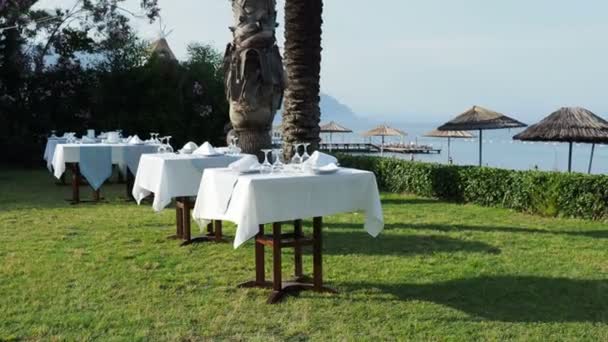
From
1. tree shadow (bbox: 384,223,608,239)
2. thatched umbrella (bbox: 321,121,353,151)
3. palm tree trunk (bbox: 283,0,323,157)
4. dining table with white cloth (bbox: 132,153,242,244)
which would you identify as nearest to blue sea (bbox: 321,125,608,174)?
tree shadow (bbox: 384,223,608,239)

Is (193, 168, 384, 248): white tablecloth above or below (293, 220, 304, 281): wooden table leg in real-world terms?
above

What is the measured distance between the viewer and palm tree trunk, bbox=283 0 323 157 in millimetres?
Result: 9992

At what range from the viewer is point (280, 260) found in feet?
16.3

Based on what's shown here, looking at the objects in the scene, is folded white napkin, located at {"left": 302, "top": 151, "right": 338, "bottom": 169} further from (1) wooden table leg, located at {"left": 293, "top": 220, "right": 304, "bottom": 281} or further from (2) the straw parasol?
(2) the straw parasol

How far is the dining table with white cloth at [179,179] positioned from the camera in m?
6.81

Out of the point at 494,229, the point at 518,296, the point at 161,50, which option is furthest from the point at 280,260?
the point at 161,50

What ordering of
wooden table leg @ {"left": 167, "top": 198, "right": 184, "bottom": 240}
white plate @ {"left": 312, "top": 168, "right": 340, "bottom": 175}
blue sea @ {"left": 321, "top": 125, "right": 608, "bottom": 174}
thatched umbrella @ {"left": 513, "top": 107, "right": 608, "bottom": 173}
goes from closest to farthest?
1. white plate @ {"left": 312, "top": 168, "right": 340, "bottom": 175}
2. wooden table leg @ {"left": 167, "top": 198, "right": 184, "bottom": 240}
3. thatched umbrella @ {"left": 513, "top": 107, "right": 608, "bottom": 173}
4. blue sea @ {"left": 321, "top": 125, "right": 608, "bottom": 174}

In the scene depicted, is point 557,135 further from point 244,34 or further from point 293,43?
point 244,34

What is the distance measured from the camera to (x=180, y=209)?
7301 millimetres

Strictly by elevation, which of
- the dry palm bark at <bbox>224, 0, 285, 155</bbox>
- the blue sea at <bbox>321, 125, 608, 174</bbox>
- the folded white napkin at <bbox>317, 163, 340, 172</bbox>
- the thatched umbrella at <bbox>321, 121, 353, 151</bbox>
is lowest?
the blue sea at <bbox>321, 125, 608, 174</bbox>

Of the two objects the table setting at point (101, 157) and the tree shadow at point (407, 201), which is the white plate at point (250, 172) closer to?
the table setting at point (101, 157)

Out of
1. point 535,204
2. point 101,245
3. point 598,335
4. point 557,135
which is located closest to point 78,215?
point 101,245

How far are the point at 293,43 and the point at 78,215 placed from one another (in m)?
4.07

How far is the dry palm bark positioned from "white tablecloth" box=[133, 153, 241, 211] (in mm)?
2734
